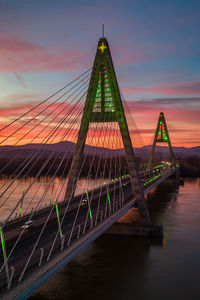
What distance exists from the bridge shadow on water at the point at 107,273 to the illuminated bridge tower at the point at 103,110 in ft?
14.3

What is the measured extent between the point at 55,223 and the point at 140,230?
12.4m

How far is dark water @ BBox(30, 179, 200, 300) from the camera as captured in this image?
19.3m

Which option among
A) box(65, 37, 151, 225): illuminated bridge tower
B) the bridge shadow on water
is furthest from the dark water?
box(65, 37, 151, 225): illuminated bridge tower

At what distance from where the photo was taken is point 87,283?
20.3 meters

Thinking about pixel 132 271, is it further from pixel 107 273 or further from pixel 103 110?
pixel 103 110

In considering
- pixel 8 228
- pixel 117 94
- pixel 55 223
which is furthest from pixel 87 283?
pixel 117 94

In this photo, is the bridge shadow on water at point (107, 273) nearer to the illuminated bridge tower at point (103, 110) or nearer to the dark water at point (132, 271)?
the dark water at point (132, 271)

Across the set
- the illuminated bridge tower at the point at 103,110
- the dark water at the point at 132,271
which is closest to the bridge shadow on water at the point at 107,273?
the dark water at the point at 132,271

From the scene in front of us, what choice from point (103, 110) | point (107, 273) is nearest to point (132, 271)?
point (107, 273)

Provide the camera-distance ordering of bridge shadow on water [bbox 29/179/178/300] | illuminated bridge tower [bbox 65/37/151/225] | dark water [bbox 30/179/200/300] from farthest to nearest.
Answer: illuminated bridge tower [bbox 65/37/151/225] → dark water [bbox 30/179/200/300] → bridge shadow on water [bbox 29/179/178/300]

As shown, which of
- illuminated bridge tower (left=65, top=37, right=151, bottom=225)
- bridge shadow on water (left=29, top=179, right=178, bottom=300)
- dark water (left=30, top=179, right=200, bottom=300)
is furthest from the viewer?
illuminated bridge tower (left=65, top=37, right=151, bottom=225)

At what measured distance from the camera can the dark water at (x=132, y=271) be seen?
63.4ft

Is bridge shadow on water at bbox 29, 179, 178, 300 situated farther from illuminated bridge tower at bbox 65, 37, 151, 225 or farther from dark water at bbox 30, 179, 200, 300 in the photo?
illuminated bridge tower at bbox 65, 37, 151, 225

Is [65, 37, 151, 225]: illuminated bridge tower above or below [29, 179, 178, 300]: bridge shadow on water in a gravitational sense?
above
